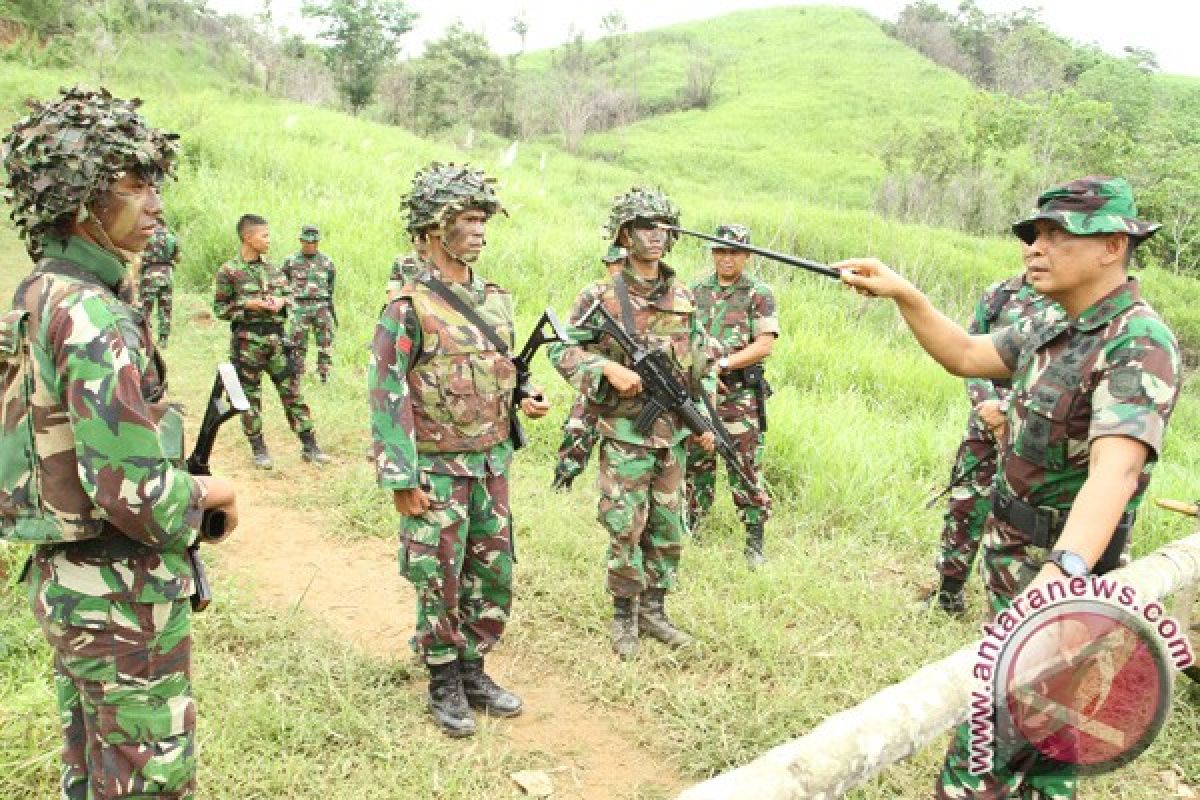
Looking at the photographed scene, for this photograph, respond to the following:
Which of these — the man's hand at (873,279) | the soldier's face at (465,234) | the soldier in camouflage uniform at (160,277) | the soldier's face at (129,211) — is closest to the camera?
the soldier's face at (129,211)

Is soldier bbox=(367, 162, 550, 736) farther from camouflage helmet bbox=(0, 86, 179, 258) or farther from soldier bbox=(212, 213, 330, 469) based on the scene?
soldier bbox=(212, 213, 330, 469)

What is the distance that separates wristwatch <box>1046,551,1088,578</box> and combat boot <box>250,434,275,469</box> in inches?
217

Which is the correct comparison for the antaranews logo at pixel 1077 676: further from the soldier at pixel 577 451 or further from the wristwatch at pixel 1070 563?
the soldier at pixel 577 451

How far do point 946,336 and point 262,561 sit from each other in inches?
152

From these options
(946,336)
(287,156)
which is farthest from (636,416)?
(287,156)

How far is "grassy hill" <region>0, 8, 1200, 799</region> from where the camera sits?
3.62 meters

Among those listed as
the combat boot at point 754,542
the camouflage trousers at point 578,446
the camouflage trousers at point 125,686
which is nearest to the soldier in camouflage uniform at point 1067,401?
the camouflage trousers at point 125,686

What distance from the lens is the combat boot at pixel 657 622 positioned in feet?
13.6

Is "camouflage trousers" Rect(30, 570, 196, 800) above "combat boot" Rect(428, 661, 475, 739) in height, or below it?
above

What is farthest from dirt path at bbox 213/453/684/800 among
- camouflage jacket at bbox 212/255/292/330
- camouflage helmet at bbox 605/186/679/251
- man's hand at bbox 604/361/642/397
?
camouflage helmet at bbox 605/186/679/251

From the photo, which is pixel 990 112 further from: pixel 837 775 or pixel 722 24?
pixel 722 24

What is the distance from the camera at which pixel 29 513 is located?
199 cm

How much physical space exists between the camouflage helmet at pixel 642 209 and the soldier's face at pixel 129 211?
7.28 ft

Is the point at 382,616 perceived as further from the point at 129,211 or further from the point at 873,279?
the point at 873,279
